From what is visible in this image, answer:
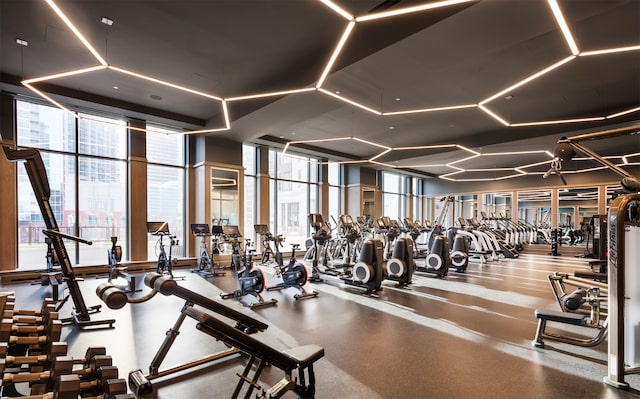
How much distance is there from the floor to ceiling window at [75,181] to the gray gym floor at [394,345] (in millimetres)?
1638

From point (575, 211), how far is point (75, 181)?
18.6m

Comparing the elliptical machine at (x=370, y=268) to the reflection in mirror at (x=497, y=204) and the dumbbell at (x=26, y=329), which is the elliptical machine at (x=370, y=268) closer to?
the dumbbell at (x=26, y=329)

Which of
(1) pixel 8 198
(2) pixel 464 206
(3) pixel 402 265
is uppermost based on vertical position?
(1) pixel 8 198

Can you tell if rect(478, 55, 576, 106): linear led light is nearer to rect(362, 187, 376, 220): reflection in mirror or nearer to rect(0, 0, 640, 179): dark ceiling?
rect(0, 0, 640, 179): dark ceiling

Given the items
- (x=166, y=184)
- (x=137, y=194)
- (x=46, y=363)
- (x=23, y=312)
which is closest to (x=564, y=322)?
(x=46, y=363)

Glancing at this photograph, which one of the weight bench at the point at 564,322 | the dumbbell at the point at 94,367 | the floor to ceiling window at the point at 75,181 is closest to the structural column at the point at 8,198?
the floor to ceiling window at the point at 75,181

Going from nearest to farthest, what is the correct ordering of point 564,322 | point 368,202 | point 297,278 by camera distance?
point 564,322, point 297,278, point 368,202

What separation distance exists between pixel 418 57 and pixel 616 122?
19.5ft

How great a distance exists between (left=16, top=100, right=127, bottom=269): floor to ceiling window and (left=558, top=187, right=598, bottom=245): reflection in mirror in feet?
54.6

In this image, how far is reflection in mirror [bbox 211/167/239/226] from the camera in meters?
9.37

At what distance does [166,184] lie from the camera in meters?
9.13

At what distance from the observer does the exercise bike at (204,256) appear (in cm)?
797

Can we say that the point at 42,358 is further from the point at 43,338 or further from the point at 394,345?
the point at 394,345

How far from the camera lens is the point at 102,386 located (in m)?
1.53
